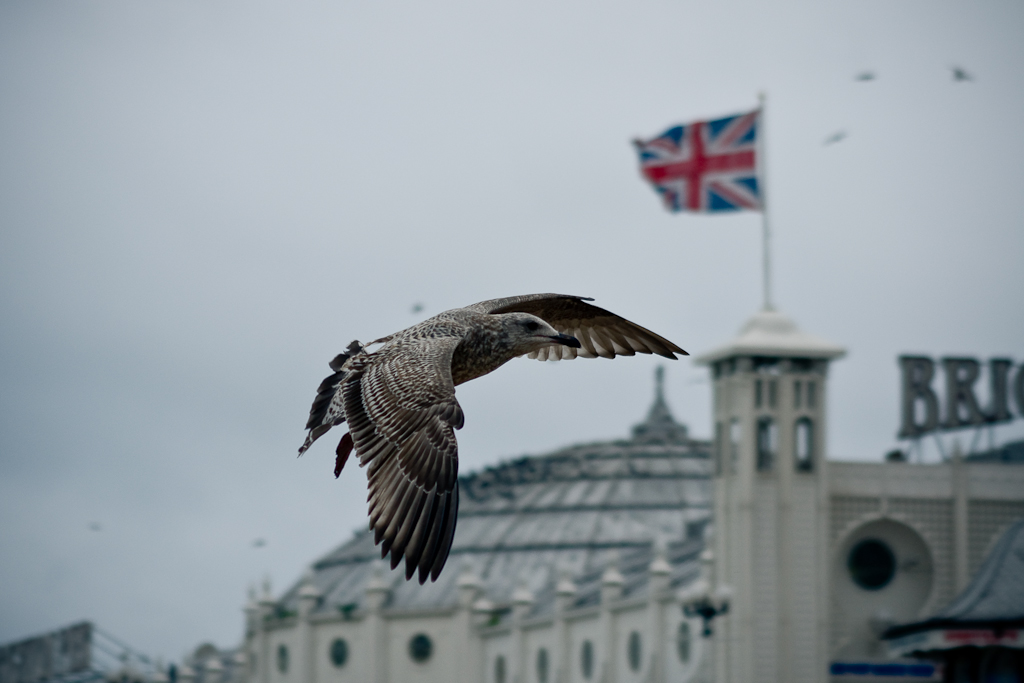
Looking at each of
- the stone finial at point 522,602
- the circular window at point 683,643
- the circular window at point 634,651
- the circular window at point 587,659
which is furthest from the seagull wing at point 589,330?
the stone finial at point 522,602

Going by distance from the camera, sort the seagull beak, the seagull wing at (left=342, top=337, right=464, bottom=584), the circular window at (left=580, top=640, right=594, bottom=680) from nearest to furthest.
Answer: the seagull wing at (left=342, top=337, right=464, bottom=584) → the seagull beak → the circular window at (left=580, top=640, right=594, bottom=680)

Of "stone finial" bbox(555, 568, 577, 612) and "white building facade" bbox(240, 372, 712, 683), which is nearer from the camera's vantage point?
"white building facade" bbox(240, 372, 712, 683)

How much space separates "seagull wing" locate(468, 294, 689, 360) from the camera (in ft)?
51.2

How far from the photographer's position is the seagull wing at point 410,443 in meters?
11.2

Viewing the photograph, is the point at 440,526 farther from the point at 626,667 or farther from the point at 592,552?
the point at 592,552

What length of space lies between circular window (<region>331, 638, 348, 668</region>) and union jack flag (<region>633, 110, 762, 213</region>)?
183 ft

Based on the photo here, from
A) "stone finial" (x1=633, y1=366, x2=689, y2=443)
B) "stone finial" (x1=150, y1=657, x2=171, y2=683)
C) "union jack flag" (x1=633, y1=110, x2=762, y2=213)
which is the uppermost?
"stone finial" (x1=633, y1=366, x2=689, y2=443)

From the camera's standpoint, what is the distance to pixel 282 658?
114 m

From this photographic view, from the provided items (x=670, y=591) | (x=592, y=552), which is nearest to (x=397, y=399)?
(x=670, y=591)

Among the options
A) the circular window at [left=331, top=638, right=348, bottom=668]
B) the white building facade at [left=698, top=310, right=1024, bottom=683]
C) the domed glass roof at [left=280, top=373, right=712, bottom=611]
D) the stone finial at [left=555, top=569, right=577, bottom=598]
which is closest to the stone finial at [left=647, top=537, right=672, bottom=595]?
the white building facade at [left=698, top=310, right=1024, bottom=683]

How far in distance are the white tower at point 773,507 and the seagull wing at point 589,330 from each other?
52.4m

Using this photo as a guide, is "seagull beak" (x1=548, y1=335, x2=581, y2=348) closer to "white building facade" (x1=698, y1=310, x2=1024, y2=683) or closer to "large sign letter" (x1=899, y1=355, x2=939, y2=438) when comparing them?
"white building facade" (x1=698, y1=310, x2=1024, y2=683)

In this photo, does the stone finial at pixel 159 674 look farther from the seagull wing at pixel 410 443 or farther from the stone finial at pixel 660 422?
the seagull wing at pixel 410 443

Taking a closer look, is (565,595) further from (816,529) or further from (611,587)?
(816,529)
